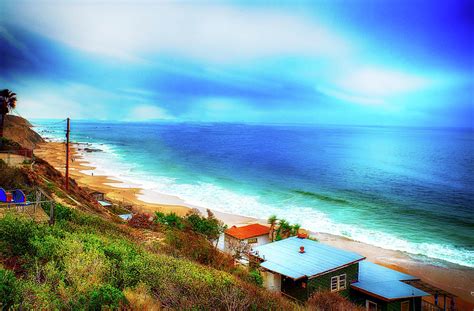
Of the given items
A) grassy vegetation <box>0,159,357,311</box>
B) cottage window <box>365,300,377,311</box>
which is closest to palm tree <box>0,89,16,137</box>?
grassy vegetation <box>0,159,357,311</box>

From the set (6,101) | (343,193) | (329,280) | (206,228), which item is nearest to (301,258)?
(329,280)

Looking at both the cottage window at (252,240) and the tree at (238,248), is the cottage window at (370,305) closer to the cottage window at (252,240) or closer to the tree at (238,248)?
the tree at (238,248)

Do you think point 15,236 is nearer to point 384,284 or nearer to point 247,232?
point 384,284

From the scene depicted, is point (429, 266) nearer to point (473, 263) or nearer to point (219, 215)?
point (473, 263)

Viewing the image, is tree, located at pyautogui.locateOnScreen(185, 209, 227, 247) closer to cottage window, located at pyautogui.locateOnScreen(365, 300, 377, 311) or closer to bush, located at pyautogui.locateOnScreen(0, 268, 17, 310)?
cottage window, located at pyautogui.locateOnScreen(365, 300, 377, 311)

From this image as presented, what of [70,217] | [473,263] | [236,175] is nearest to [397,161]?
[236,175]

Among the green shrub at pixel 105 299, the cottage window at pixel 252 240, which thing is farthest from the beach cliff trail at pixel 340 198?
the green shrub at pixel 105 299
